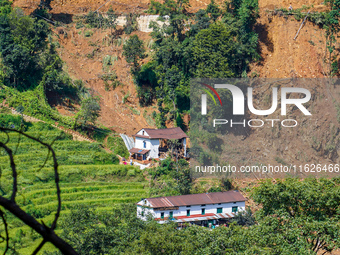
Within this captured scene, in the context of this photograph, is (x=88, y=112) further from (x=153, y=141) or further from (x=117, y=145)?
(x=153, y=141)

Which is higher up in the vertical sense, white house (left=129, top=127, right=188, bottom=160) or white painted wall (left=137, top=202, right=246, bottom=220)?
white house (left=129, top=127, right=188, bottom=160)

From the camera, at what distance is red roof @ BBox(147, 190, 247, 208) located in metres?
22.3

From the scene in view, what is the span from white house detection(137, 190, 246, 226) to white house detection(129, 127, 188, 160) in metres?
4.71

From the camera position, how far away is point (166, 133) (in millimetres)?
27906

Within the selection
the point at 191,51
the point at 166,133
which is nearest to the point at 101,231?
the point at 166,133

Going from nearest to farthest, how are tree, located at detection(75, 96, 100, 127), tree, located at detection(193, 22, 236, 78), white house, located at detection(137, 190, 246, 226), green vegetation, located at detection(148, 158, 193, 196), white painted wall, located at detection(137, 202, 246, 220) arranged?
white house, located at detection(137, 190, 246, 226), white painted wall, located at detection(137, 202, 246, 220), green vegetation, located at detection(148, 158, 193, 196), tree, located at detection(193, 22, 236, 78), tree, located at detection(75, 96, 100, 127)

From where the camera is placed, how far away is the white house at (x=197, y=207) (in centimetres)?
2211

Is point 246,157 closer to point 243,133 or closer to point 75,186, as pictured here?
point 243,133

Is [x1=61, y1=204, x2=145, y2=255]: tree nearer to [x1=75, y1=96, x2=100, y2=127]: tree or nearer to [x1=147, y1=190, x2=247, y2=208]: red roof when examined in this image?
[x1=147, y1=190, x2=247, y2=208]: red roof

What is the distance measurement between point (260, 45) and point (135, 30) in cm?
975

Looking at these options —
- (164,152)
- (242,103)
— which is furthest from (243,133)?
(164,152)

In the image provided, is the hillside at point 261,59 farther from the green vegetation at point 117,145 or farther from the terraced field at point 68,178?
the terraced field at point 68,178

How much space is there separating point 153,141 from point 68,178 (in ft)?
17.3

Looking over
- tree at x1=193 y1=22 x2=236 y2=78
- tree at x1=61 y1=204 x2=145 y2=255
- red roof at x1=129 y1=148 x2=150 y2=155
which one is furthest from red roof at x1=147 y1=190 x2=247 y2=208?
tree at x1=193 y1=22 x2=236 y2=78
